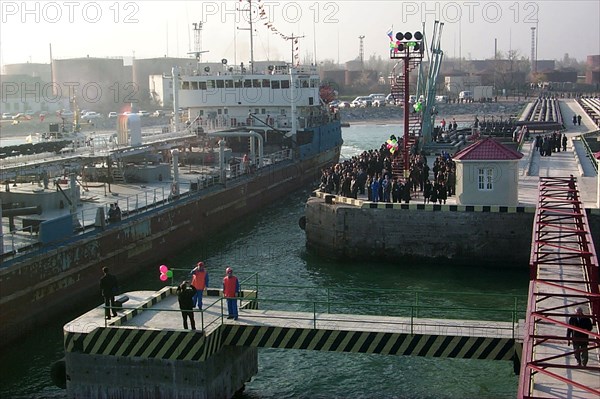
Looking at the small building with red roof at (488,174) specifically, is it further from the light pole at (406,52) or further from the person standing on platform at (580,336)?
the person standing on platform at (580,336)

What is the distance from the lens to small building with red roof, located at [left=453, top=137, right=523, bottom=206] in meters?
26.5

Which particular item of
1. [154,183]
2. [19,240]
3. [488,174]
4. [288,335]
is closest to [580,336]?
[288,335]

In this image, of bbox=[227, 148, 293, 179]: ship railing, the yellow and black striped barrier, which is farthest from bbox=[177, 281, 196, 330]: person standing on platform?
bbox=[227, 148, 293, 179]: ship railing

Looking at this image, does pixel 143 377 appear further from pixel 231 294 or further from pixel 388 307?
pixel 388 307

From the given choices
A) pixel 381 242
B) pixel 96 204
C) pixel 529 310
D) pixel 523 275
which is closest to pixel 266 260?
pixel 381 242

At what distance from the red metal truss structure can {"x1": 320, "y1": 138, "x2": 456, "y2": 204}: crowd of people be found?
7123 millimetres

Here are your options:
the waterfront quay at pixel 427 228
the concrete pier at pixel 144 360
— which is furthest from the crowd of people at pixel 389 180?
the concrete pier at pixel 144 360

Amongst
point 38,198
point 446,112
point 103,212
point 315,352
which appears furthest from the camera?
point 446,112

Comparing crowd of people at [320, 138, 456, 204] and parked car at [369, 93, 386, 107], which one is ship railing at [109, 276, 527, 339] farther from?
parked car at [369, 93, 386, 107]

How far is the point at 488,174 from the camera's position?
27.0 m

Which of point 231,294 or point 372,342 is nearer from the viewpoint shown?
point 372,342

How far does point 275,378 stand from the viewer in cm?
1748

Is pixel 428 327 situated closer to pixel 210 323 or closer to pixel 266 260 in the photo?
pixel 210 323

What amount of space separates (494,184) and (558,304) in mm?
13100
